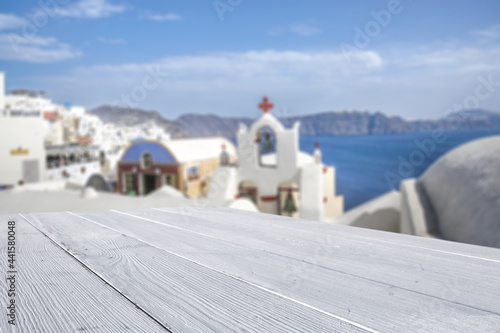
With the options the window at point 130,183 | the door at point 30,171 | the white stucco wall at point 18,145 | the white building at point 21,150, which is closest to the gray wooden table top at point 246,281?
the window at point 130,183

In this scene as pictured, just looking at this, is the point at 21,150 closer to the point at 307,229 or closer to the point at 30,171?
the point at 30,171

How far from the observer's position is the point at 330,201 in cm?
1964

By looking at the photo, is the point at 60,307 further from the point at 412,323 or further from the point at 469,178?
the point at 469,178

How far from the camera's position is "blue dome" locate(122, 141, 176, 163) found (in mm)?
23062

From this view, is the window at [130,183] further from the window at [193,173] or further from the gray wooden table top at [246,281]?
the gray wooden table top at [246,281]

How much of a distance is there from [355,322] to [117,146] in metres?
43.7

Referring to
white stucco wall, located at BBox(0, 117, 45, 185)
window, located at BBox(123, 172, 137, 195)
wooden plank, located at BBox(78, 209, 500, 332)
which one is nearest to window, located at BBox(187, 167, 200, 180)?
window, located at BBox(123, 172, 137, 195)

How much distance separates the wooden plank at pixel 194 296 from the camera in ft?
3.34

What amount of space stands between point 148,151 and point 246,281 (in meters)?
23.1

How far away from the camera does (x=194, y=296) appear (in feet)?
3.84

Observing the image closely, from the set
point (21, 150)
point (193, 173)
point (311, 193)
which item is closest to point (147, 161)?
point (193, 173)

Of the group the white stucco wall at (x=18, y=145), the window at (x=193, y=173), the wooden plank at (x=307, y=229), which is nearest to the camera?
the wooden plank at (x=307, y=229)

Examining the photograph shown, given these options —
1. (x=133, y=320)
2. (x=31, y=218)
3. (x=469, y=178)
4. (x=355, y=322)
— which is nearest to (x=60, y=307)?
(x=133, y=320)

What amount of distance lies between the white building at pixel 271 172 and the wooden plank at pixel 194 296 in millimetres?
11934
